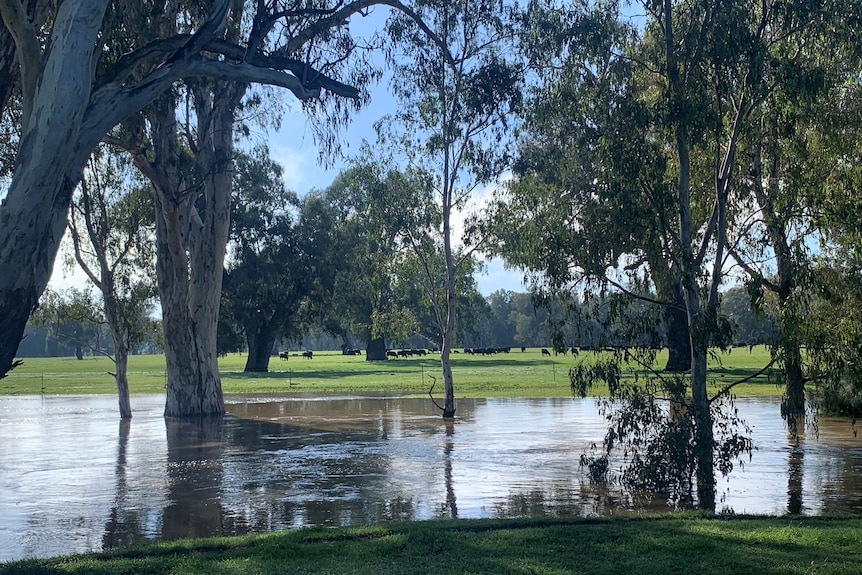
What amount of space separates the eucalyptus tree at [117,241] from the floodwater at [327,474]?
2866 millimetres

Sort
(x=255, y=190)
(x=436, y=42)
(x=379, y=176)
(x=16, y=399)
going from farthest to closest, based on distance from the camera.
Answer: (x=255, y=190)
(x=16, y=399)
(x=379, y=176)
(x=436, y=42)

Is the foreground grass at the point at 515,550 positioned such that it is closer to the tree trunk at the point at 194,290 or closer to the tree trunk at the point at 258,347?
the tree trunk at the point at 194,290

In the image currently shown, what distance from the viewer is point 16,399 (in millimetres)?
40125

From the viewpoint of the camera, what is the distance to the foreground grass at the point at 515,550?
7938mm

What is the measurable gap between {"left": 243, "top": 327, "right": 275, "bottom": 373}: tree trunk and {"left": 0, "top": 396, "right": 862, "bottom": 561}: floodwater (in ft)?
106

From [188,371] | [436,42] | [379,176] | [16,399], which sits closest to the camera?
[436,42]

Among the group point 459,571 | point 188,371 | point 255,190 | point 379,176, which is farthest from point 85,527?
point 255,190

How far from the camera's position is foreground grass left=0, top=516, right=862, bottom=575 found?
7938 mm

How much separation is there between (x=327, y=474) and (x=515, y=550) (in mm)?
7279

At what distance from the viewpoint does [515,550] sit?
8.63 meters

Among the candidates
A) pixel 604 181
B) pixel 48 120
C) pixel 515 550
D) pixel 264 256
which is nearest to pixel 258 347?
pixel 264 256

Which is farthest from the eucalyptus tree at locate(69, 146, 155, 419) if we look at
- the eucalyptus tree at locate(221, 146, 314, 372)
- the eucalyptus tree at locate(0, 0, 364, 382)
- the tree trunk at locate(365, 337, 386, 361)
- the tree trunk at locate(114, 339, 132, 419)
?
the tree trunk at locate(365, 337, 386, 361)

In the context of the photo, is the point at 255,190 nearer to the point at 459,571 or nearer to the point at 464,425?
the point at 464,425

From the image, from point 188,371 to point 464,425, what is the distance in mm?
9479
